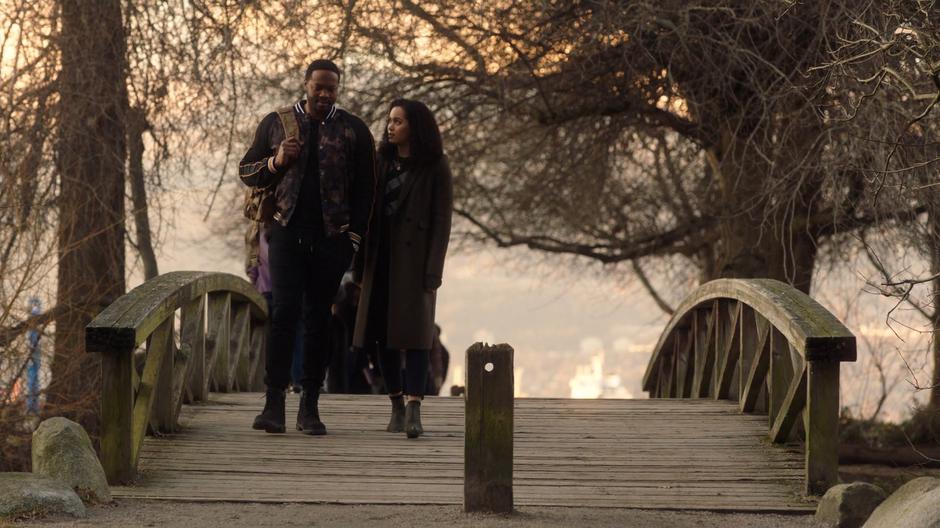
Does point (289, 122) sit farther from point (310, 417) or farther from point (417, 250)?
point (310, 417)

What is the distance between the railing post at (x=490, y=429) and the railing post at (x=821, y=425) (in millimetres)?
1516

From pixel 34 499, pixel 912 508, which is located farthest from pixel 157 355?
pixel 912 508

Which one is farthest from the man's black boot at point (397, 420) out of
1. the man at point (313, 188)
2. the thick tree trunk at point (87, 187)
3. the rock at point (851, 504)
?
the thick tree trunk at point (87, 187)

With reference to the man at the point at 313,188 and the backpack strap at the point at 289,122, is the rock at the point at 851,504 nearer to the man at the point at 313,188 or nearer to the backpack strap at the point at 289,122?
the man at the point at 313,188

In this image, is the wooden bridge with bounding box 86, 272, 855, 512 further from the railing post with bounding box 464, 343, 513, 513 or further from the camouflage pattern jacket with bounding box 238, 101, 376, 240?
the camouflage pattern jacket with bounding box 238, 101, 376, 240

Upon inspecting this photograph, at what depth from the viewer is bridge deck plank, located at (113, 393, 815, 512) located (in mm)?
6363

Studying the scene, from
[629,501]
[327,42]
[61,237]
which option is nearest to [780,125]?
[327,42]

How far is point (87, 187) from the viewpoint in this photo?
12188 millimetres

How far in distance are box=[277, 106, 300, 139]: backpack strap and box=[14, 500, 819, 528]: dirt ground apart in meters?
1.81

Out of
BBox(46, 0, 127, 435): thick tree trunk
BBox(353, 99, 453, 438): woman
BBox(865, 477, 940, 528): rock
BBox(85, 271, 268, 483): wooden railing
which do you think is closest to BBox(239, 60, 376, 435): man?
BBox(353, 99, 453, 438): woman

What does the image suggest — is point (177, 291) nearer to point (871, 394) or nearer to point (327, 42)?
point (327, 42)

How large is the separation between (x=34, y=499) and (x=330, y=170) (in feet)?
6.78

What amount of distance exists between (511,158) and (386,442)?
29.4 ft

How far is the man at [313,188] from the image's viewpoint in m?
6.99
